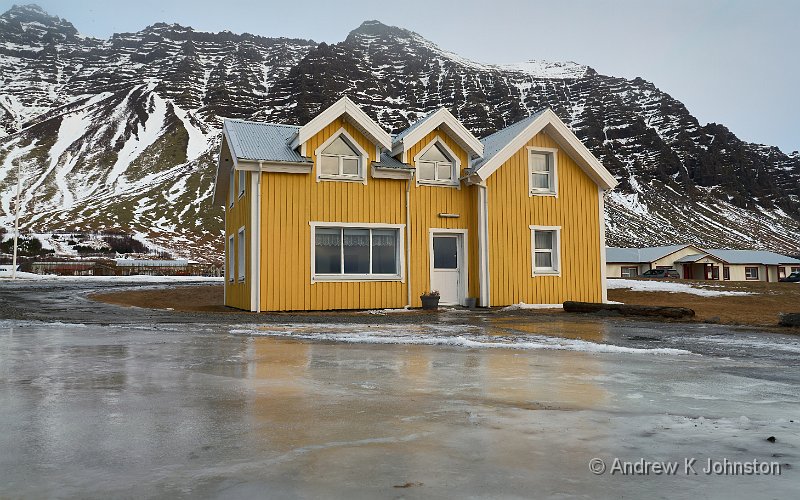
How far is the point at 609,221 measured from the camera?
15950 centimetres

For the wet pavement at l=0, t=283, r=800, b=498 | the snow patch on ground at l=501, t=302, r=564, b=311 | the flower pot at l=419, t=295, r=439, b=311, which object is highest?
the flower pot at l=419, t=295, r=439, b=311

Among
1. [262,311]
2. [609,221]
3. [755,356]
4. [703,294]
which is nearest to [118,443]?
[755,356]

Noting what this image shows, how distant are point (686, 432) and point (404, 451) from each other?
170cm

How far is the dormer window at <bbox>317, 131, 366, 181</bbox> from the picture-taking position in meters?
18.5

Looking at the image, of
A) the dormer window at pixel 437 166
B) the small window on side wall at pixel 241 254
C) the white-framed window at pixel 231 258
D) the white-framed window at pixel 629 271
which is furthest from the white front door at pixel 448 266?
the white-framed window at pixel 629 271

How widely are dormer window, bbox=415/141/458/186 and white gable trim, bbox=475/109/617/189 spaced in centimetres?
129

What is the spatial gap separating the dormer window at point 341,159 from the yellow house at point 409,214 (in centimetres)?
4

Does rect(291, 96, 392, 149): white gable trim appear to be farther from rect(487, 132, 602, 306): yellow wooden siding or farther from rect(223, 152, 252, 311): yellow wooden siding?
rect(487, 132, 602, 306): yellow wooden siding

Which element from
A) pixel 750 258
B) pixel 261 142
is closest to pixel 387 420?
pixel 261 142

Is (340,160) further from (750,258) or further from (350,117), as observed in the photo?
(750,258)

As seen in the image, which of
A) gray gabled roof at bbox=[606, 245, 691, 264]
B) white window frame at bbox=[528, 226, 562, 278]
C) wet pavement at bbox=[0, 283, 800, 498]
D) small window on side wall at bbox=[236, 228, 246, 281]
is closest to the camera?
wet pavement at bbox=[0, 283, 800, 498]

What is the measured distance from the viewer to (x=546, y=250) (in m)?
20.4

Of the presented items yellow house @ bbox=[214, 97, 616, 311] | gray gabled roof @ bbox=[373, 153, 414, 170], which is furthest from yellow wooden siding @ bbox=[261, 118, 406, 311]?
gray gabled roof @ bbox=[373, 153, 414, 170]

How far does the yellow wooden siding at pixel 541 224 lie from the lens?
64.2 feet
